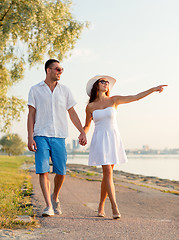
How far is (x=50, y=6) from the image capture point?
12539 millimetres

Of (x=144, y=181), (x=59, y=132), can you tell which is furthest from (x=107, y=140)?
(x=144, y=181)

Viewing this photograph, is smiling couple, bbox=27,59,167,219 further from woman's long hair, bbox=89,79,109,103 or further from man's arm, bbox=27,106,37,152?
woman's long hair, bbox=89,79,109,103

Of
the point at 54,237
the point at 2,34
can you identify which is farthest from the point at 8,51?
the point at 54,237

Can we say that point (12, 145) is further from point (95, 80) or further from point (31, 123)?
point (31, 123)

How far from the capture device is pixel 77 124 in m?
5.72

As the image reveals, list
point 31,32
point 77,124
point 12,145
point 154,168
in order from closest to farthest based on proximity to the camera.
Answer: point 77,124 < point 31,32 < point 154,168 < point 12,145

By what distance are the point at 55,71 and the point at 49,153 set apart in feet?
4.41

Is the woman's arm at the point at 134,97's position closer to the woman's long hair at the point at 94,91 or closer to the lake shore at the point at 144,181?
the woman's long hair at the point at 94,91

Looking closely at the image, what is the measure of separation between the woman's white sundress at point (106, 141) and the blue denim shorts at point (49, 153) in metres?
0.49

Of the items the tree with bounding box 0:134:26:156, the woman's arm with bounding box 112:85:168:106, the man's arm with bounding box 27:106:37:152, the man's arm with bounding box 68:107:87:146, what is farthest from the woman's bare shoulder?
the tree with bounding box 0:134:26:156

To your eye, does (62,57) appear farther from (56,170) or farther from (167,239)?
(167,239)

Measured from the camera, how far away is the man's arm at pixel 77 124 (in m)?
5.58

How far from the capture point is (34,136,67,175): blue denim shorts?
5.15m

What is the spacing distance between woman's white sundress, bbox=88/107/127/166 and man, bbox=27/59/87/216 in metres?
0.28
